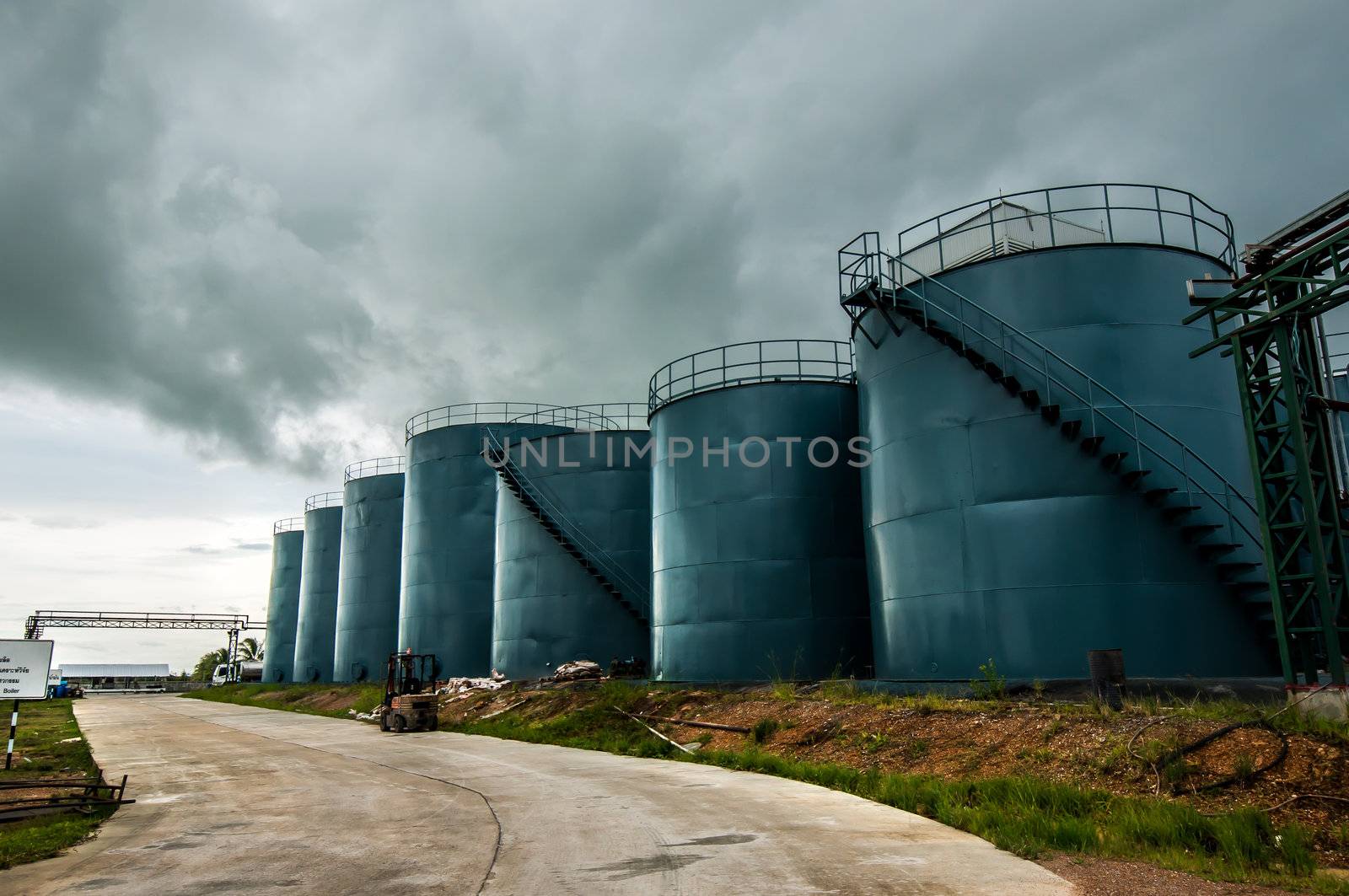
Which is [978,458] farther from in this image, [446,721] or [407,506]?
[407,506]

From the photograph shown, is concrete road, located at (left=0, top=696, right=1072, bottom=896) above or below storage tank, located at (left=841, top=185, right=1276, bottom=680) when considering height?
below

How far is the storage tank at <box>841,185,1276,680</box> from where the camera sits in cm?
1544

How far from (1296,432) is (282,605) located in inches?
2315

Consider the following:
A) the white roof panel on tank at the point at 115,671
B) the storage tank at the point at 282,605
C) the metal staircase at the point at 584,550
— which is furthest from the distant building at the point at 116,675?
the metal staircase at the point at 584,550

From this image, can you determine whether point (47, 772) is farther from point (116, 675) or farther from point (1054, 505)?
point (116, 675)

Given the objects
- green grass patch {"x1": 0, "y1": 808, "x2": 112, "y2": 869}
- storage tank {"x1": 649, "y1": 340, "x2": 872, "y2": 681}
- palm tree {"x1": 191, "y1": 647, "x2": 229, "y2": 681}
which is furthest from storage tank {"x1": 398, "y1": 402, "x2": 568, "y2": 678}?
palm tree {"x1": 191, "y1": 647, "x2": 229, "y2": 681}

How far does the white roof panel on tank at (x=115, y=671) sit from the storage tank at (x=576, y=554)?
8565 centimetres

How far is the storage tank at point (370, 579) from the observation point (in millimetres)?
42594

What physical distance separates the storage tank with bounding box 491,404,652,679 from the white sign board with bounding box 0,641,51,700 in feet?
51.7

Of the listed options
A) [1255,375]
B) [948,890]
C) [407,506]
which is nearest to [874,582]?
[1255,375]

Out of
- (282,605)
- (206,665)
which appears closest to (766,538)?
(282,605)

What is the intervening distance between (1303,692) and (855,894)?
26.8 ft

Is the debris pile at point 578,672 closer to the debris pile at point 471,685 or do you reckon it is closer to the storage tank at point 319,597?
the debris pile at point 471,685

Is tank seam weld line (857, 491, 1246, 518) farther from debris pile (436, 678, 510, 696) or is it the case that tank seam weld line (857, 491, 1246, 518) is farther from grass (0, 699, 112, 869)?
debris pile (436, 678, 510, 696)
